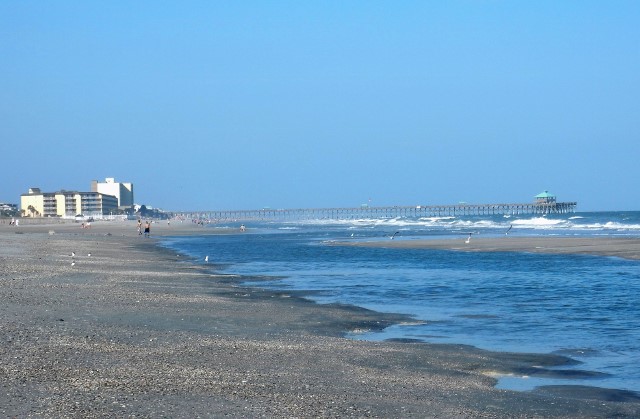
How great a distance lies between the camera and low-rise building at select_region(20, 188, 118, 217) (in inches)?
6142

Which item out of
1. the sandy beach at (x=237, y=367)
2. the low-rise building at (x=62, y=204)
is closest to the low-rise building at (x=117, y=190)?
the low-rise building at (x=62, y=204)

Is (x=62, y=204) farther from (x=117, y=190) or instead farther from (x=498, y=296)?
(x=498, y=296)

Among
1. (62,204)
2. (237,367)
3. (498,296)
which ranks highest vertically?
(62,204)

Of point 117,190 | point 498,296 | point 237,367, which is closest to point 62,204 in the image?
point 117,190

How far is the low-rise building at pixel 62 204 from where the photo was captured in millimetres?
156000

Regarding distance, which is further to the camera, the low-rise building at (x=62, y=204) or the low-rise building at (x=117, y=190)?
the low-rise building at (x=117, y=190)

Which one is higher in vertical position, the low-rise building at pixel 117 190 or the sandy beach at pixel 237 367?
the low-rise building at pixel 117 190

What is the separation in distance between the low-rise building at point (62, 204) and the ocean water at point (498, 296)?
408ft

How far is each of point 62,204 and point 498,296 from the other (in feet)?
485

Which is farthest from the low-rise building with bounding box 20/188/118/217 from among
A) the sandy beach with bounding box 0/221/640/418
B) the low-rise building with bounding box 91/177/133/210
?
the sandy beach with bounding box 0/221/640/418

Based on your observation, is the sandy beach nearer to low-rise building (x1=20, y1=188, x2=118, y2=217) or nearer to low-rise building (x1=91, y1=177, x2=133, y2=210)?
low-rise building (x1=20, y1=188, x2=118, y2=217)

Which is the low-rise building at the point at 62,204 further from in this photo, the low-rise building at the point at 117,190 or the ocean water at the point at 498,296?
the ocean water at the point at 498,296

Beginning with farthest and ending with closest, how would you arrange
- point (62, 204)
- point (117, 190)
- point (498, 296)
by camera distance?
point (117, 190) → point (62, 204) → point (498, 296)

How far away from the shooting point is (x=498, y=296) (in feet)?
64.2
